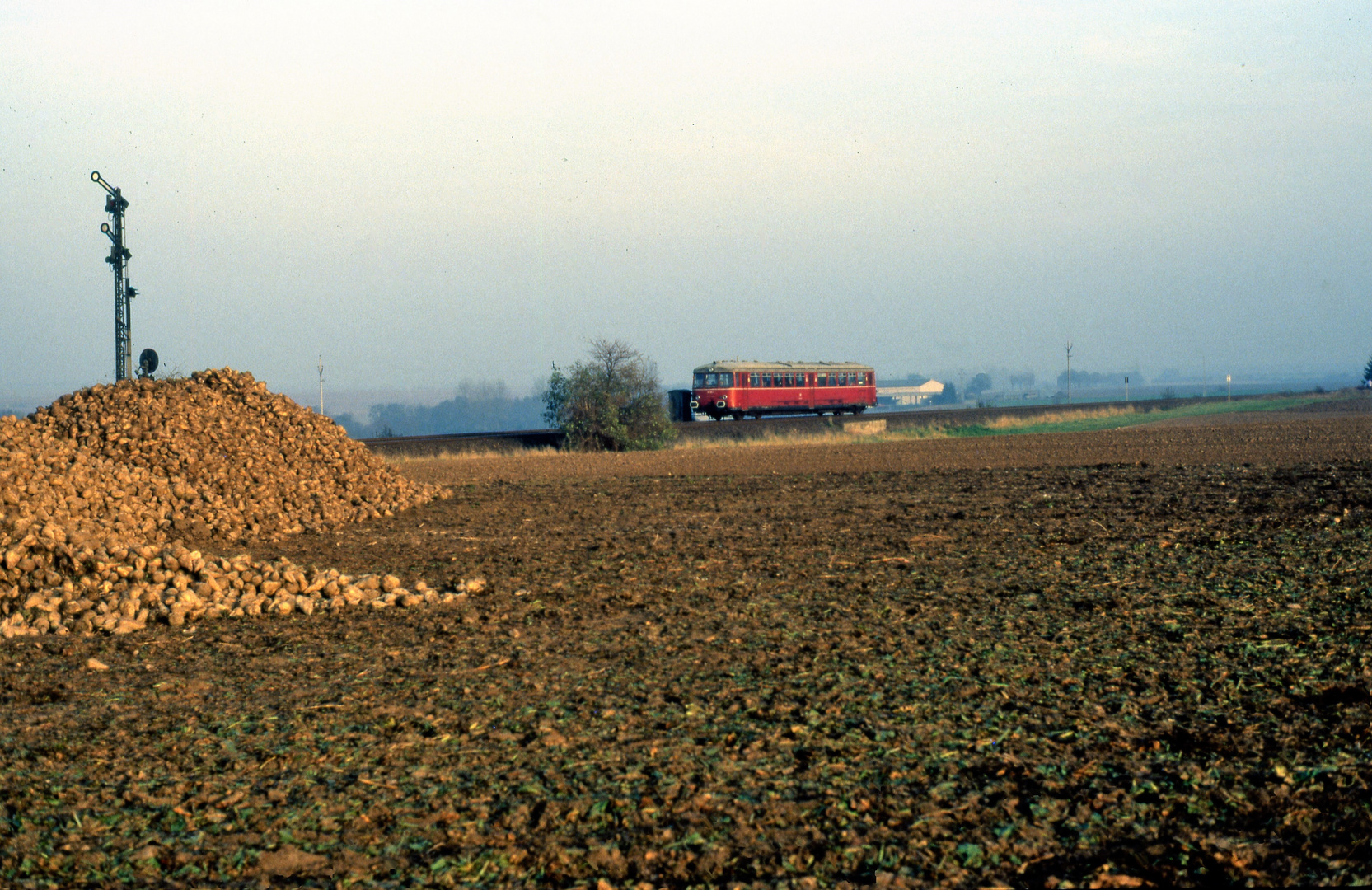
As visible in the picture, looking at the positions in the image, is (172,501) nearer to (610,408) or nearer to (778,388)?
(610,408)

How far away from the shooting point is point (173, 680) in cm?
741

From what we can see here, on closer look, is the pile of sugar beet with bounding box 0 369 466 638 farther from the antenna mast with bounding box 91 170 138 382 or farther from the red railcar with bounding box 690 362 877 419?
the red railcar with bounding box 690 362 877 419

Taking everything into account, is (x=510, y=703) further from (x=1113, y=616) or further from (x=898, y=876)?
(x=1113, y=616)

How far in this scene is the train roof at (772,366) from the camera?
49312mm

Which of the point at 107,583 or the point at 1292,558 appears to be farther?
the point at 1292,558

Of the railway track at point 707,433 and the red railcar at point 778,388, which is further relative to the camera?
the red railcar at point 778,388

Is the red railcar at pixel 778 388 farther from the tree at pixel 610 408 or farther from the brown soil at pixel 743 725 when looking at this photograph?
the brown soil at pixel 743 725

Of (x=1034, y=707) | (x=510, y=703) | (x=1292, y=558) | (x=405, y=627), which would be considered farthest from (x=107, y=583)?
(x=1292, y=558)

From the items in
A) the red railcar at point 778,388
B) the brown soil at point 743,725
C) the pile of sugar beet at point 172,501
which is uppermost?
the red railcar at point 778,388

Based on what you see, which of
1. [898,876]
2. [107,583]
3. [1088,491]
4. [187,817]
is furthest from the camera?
[1088,491]

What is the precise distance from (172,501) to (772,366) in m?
37.5

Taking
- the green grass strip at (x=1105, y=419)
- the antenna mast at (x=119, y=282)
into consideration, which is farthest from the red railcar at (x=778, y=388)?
the antenna mast at (x=119, y=282)

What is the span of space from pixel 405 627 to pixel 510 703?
2772mm

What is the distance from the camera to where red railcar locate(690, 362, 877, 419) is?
49.3m
